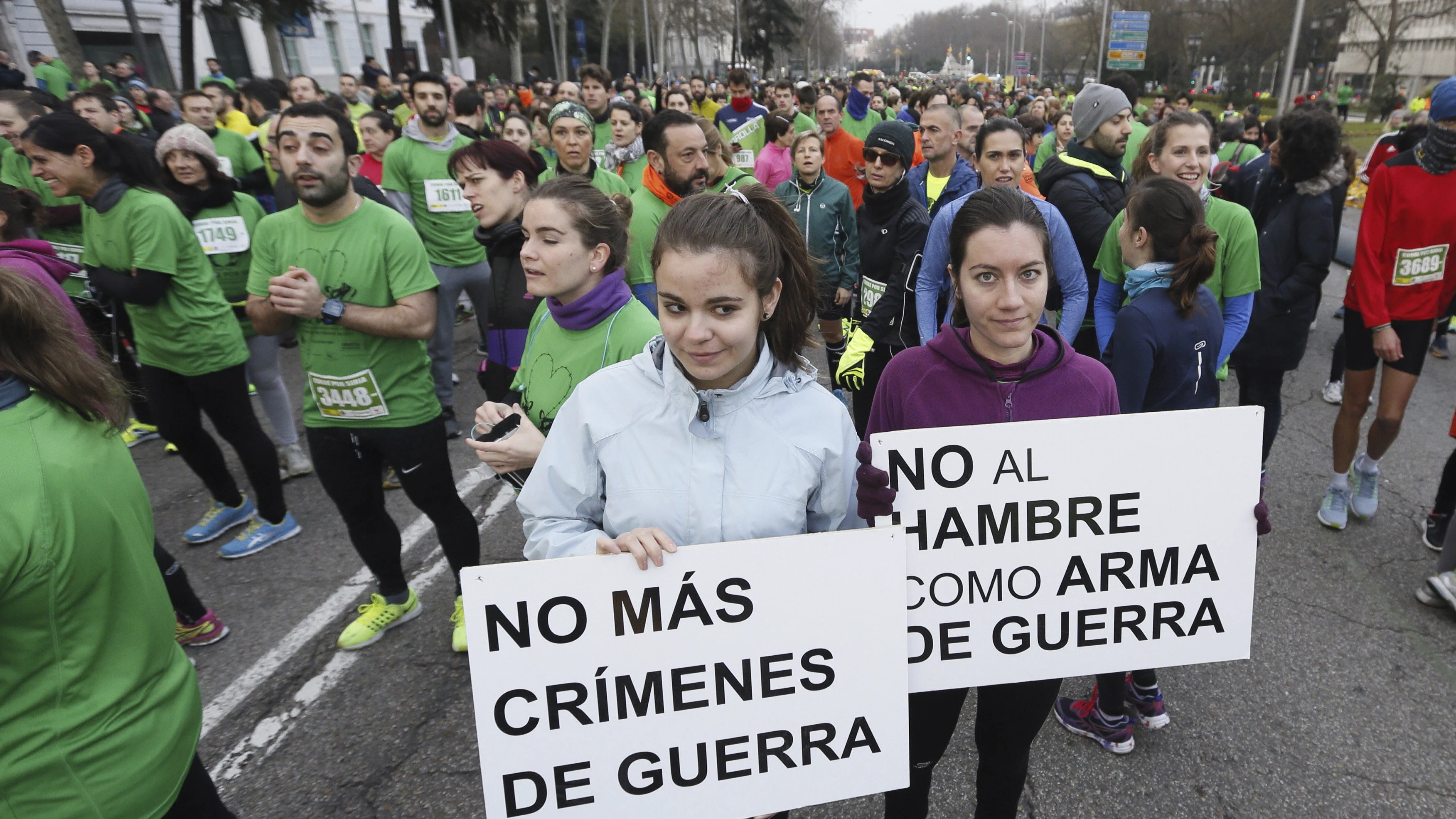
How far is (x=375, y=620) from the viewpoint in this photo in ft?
11.6

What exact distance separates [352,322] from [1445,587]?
4.61m

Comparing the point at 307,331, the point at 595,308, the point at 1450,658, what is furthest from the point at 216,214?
the point at 1450,658

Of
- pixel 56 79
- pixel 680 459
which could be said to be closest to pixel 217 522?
pixel 680 459

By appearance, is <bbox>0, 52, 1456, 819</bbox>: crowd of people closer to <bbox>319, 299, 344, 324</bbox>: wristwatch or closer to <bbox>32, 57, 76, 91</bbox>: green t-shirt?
<bbox>319, 299, 344, 324</bbox>: wristwatch

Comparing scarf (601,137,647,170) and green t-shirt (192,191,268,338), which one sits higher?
scarf (601,137,647,170)

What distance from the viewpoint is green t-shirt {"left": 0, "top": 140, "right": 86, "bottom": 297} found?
4.77 m

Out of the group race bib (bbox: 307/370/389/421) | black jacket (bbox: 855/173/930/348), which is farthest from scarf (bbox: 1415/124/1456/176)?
race bib (bbox: 307/370/389/421)

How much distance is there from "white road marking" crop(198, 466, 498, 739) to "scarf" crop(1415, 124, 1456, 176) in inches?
195

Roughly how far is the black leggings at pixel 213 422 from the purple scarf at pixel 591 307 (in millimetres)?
2565

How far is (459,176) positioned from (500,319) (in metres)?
0.60

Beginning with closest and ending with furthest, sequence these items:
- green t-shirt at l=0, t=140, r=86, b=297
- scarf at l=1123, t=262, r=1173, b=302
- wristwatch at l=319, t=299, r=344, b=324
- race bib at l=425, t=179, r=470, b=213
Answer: scarf at l=1123, t=262, r=1173, b=302
wristwatch at l=319, t=299, r=344, b=324
green t-shirt at l=0, t=140, r=86, b=297
race bib at l=425, t=179, r=470, b=213

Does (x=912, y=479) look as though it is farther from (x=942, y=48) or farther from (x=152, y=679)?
(x=942, y=48)

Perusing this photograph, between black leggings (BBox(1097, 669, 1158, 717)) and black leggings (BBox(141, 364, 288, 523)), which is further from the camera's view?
black leggings (BBox(141, 364, 288, 523))

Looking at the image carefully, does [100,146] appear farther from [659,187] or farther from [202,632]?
[659,187]
